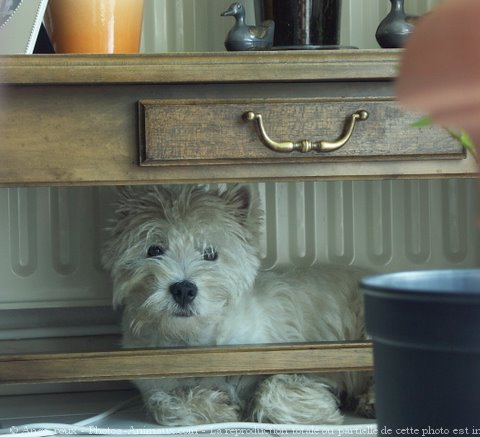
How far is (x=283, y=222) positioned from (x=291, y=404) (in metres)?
0.42

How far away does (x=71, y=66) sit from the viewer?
3.61 feet

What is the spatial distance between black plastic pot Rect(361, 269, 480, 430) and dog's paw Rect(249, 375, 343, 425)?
776mm

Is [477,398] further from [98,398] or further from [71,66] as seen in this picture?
[98,398]

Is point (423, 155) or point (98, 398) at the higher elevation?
point (423, 155)

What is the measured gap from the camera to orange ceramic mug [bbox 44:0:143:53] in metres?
1.25

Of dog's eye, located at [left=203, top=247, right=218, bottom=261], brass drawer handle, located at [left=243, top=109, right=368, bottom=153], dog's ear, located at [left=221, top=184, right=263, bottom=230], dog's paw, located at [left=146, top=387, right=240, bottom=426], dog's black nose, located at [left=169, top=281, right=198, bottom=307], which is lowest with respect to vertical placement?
dog's paw, located at [left=146, top=387, right=240, bottom=426]

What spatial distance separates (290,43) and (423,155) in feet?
0.97

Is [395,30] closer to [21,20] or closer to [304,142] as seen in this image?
[304,142]

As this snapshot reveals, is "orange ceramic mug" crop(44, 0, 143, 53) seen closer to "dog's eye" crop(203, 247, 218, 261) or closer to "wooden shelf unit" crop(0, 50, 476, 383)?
"wooden shelf unit" crop(0, 50, 476, 383)

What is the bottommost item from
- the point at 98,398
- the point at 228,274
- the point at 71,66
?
the point at 98,398

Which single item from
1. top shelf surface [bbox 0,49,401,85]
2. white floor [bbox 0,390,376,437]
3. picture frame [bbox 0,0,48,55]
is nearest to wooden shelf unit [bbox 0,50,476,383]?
top shelf surface [bbox 0,49,401,85]

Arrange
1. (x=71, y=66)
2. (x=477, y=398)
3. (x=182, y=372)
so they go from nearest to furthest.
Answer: (x=477, y=398)
(x=71, y=66)
(x=182, y=372)

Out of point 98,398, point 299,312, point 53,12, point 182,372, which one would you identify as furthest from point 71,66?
point 98,398

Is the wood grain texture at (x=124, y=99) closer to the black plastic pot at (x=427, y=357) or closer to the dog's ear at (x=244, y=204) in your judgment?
the dog's ear at (x=244, y=204)
